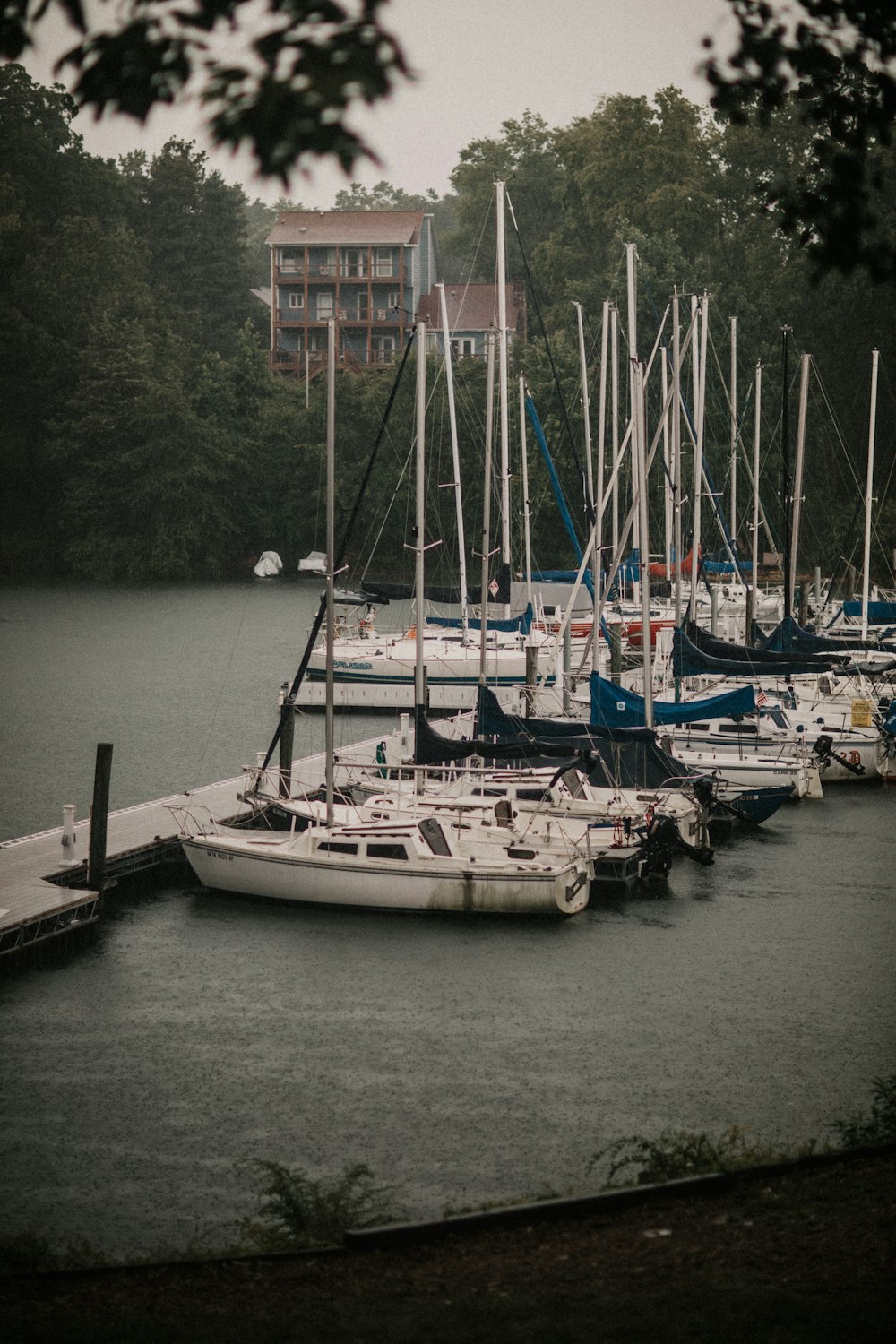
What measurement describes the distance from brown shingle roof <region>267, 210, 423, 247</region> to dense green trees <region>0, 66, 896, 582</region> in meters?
8.90

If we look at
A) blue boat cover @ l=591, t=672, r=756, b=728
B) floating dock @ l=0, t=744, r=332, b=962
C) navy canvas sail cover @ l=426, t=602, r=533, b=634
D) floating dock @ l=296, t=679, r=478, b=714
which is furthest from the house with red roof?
floating dock @ l=0, t=744, r=332, b=962

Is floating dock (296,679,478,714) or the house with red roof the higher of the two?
the house with red roof

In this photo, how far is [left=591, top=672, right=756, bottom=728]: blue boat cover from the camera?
1395 inches

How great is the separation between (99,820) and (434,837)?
5.81 metres

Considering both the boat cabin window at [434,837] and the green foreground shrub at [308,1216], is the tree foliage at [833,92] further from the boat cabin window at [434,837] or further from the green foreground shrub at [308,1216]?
the boat cabin window at [434,837]

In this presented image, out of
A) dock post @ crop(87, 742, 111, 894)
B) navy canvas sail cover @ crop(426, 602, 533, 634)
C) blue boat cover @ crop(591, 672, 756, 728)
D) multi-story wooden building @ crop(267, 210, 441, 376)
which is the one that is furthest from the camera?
multi-story wooden building @ crop(267, 210, 441, 376)

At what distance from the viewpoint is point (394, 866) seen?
91.5 ft

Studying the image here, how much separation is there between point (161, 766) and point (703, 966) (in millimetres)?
20401

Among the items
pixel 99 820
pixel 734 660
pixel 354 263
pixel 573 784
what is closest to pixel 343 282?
pixel 354 263

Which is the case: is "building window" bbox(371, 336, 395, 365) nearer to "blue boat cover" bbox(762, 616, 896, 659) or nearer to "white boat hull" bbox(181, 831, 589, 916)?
"blue boat cover" bbox(762, 616, 896, 659)

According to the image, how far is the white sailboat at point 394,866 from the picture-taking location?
27906mm

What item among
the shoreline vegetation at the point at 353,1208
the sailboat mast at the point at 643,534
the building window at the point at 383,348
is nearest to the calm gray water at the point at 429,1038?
the shoreline vegetation at the point at 353,1208

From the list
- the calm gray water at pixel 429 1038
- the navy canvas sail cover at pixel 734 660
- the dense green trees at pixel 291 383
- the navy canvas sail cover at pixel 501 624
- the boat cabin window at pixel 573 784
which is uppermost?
the dense green trees at pixel 291 383

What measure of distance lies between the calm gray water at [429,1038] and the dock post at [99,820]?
1.01 meters
